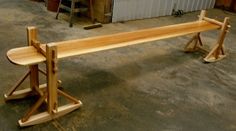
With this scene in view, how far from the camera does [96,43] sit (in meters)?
2.62

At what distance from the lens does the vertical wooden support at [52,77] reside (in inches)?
82.5

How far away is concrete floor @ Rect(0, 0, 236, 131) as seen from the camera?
2.42 meters

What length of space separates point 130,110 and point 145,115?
15 cm

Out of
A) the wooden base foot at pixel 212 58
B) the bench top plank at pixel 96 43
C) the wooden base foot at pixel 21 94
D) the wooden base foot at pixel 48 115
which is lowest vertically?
the wooden base foot at pixel 48 115

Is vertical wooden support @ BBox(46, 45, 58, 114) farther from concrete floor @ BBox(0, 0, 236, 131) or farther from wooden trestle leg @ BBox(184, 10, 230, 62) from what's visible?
wooden trestle leg @ BBox(184, 10, 230, 62)

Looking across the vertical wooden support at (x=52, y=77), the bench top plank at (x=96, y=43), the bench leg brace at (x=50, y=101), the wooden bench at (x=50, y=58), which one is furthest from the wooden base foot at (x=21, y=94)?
the bench top plank at (x=96, y=43)

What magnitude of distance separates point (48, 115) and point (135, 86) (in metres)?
1.03

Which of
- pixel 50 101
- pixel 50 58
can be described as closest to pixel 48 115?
pixel 50 101

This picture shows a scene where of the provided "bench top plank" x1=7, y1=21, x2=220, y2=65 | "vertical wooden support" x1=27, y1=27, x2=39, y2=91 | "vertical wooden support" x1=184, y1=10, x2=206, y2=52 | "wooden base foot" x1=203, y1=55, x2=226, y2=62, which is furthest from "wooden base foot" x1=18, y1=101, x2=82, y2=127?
"vertical wooden support" x1=184, y1=10, x2=206, y2=52

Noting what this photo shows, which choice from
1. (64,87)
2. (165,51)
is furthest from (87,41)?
(165,51)

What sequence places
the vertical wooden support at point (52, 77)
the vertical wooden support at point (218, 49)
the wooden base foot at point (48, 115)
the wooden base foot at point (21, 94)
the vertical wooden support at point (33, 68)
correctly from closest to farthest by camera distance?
the vertical wooden support at point (52, 77) < the wooden base foot at point (48, 115) < the vertical wooden support at point (33, 68) < the wooden base foot at point (21, 94) < the vertical wooden support at point (218, 49)

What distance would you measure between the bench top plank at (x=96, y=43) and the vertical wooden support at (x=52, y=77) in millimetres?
65

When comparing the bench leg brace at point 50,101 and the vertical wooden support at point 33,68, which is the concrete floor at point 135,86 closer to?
the bench leg brace at point 50,101

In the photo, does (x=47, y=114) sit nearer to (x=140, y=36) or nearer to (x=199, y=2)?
(x=140, y=36)
